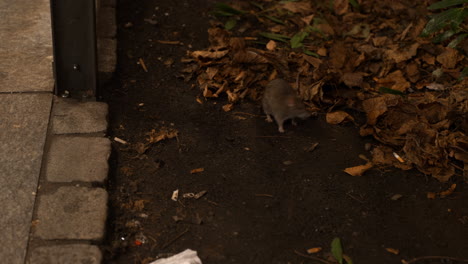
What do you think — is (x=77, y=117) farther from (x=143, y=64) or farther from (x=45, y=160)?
(x=143, y=64)

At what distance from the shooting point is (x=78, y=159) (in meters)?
3.55

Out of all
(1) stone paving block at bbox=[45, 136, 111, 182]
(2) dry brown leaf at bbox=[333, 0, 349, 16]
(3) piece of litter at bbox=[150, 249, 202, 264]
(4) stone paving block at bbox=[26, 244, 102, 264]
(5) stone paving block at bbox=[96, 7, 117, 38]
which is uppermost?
(2) dry brown leaf at bbox=[333, 0, 349, 16]

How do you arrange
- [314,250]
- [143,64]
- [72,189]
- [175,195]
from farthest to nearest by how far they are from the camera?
1. [143,64]
2. [175,195]
3. [72,189]
4. [314,250]

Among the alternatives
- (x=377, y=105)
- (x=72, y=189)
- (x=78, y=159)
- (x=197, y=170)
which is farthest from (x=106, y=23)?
(x=377, y=105)

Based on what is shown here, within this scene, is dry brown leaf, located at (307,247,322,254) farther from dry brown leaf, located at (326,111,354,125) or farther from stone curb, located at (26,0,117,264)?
dry brown leaf, located at (326,111,354,125)

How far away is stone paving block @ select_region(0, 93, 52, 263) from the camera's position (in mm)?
3012

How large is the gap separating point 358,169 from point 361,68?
4.20 ft

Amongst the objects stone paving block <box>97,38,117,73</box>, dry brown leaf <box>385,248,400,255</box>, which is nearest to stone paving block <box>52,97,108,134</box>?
stone paving block <box>97,38,117,73</box>

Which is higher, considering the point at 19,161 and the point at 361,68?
the point at 361,68

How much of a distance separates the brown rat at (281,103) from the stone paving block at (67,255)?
1.59m

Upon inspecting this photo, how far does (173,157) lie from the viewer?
3748mm

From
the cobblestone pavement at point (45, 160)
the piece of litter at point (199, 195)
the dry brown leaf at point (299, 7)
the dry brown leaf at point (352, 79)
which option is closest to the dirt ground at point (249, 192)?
the piece of litter at point (199, 195)

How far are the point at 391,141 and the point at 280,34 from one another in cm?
163

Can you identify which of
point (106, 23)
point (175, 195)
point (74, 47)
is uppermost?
point (74, 47)
